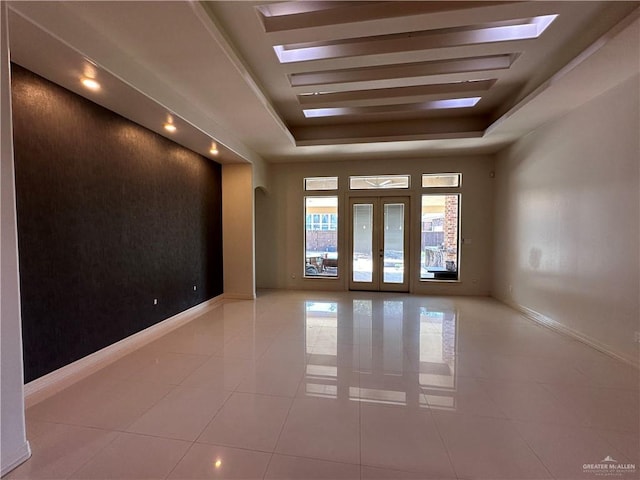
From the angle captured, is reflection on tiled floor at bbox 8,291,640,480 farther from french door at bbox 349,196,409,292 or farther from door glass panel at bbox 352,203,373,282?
door glass panel at bbox 352,203,373,282

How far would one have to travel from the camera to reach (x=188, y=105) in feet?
11.4

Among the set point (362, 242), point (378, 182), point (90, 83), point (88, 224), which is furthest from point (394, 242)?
point (90, 83)

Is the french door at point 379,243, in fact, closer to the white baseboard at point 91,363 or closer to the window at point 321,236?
the window at point 321,236

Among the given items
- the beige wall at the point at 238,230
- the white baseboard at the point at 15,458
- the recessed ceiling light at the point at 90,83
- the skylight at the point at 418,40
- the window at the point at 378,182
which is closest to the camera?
the white baseboard at the point at 15,458

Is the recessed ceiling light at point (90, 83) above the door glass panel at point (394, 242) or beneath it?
above

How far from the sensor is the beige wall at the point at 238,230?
562 cm

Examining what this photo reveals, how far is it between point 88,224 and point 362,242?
16.9 feet

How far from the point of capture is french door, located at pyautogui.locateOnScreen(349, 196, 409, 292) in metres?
6.48

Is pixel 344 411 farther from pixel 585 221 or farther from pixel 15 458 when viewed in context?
pixel 585 221

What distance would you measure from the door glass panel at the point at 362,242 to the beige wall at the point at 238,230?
2.48 meters

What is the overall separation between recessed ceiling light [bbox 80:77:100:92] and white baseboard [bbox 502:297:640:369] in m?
6.06

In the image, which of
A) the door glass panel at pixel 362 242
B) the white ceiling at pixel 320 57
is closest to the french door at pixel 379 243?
the door glass panel at pixel 362 242

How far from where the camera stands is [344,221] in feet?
21.7

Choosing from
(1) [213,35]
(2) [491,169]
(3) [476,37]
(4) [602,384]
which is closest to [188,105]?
(1) [213,35]
